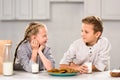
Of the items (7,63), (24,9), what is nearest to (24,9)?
(24,9)

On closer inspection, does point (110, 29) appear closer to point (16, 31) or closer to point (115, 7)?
point (115, 7)

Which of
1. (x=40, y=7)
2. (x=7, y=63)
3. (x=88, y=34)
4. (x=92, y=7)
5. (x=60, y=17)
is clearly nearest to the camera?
(x=7, y=63)

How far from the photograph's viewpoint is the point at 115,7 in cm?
393

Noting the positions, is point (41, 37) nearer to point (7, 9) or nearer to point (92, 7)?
point (92, 7)

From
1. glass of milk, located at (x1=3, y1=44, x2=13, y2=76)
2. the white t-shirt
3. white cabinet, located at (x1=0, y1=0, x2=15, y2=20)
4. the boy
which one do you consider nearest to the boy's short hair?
the boy

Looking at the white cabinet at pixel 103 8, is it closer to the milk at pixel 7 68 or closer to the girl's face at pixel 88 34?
the girl's face at pixel 88 34

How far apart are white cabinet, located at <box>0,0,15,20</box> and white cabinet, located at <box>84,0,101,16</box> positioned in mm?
1031

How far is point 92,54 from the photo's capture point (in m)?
2.20

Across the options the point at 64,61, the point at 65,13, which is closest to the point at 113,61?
the point at 65,13

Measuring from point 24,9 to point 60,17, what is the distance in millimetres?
541

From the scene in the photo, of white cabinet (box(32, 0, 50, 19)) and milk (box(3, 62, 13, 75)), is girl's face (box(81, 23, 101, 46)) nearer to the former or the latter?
milk (box(3, 62, 13, 75))

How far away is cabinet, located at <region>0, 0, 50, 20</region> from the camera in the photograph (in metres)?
4.03

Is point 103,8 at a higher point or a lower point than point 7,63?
higher

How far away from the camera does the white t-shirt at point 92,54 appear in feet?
7.07
